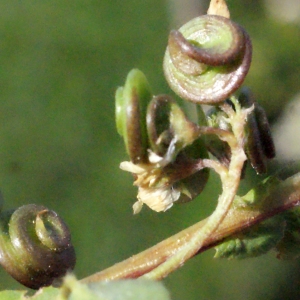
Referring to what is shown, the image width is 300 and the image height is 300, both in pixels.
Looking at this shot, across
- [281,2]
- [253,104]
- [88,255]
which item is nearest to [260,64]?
[281,2]

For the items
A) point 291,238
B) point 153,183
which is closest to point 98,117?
point 291,238

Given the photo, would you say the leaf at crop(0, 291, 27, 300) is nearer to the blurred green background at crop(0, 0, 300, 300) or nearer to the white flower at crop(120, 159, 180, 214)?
the white flower at crop(120, 159, 180, 214)

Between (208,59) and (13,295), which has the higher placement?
(208,59)

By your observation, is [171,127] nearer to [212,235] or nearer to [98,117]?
[212,235]

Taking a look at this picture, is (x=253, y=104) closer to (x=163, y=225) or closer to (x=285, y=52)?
(x=163, y=225)

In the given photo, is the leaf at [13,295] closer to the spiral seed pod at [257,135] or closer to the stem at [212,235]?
the stem at [212,235]

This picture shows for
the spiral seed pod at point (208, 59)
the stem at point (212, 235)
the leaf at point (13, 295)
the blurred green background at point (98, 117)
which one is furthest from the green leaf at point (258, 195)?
the blurred green background at point (98, 117)

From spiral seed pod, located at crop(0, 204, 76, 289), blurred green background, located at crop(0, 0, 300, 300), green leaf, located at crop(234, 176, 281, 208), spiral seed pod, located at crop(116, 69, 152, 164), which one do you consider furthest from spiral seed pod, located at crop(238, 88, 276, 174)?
blurred green background, located at crop(0, 0, 300, 300)

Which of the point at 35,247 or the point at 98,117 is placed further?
the point at 98,117
